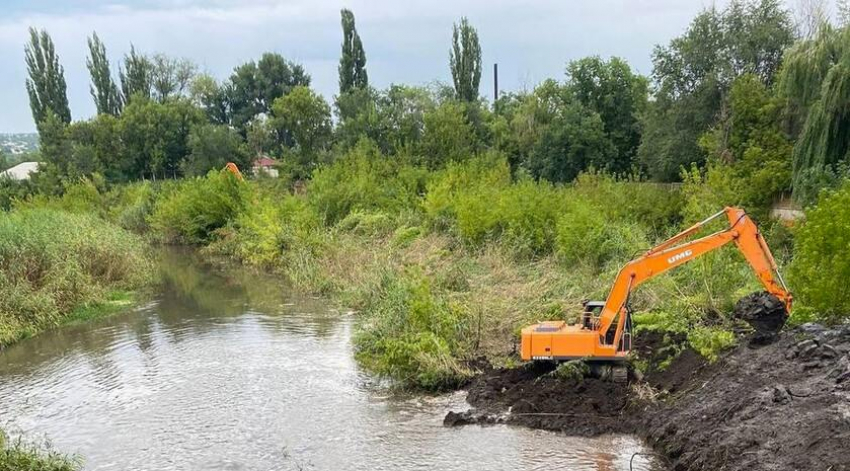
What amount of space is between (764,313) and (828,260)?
1119mm

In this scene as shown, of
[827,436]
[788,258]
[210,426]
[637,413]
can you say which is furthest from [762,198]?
[210,426]

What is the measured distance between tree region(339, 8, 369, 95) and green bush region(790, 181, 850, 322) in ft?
148

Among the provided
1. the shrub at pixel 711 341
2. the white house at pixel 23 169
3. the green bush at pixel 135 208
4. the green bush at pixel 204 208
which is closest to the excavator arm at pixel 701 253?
the shrub at pixel 711 341

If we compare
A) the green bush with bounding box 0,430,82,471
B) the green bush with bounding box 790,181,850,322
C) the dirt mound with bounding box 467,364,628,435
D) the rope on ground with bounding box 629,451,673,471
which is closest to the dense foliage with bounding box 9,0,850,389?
the green bush with bounding box 790,181,850,322

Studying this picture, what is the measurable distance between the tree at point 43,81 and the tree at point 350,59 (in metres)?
22.6

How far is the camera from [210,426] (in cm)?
1082

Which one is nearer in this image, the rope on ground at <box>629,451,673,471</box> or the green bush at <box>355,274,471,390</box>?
the rope on ground at <box>629,451,673,471</box>

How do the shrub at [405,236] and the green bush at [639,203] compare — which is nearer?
the green bush at [639,203]

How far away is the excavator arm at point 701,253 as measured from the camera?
32.3 feet

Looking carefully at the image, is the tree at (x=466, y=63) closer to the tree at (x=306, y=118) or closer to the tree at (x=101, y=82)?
the tree at (x=306, y=118)

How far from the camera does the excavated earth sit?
730 cm

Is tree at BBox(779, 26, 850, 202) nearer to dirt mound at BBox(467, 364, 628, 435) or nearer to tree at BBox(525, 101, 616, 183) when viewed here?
dirt mound at BBox(467, 364, 628, 435)

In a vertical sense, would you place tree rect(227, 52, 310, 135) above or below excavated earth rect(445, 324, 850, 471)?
above

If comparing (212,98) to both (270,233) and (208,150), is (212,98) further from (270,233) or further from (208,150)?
(270,233)
